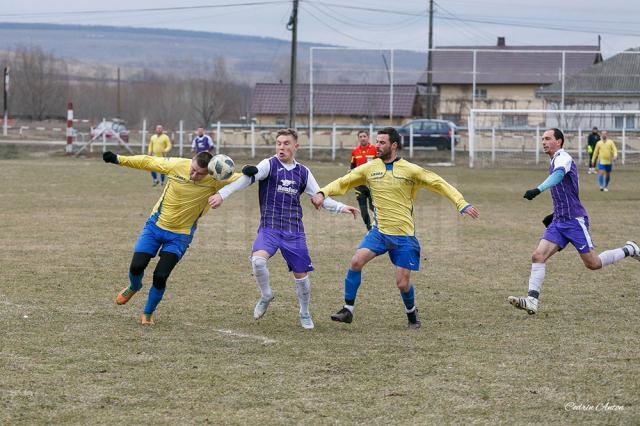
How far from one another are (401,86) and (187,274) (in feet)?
167

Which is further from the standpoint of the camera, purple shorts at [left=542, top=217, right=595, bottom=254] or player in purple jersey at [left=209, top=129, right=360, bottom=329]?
purple shorts at [left=542, top=217, right=595, bottom=254]

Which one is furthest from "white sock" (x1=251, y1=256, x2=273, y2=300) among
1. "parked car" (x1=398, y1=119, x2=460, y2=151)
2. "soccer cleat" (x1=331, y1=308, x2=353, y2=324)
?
"parked car" (x1=398, y1=119, x2=460, y2=151)

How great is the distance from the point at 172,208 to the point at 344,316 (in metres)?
2.05

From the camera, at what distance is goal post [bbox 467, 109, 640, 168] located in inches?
1693

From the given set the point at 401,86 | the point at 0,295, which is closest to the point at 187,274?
the point at 0,295

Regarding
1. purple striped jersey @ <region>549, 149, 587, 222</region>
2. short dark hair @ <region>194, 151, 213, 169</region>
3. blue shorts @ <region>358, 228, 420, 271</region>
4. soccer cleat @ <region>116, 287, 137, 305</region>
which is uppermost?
short dark hair @ <region>194, 151, 213, 169</region>

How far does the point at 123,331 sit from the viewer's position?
32.6 feet

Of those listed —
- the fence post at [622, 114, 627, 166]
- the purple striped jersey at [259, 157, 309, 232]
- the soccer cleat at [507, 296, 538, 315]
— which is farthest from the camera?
the fence post at [622, 114, 627, 166]

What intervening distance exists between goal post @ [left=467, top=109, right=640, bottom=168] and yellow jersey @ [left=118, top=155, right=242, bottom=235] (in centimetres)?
3245

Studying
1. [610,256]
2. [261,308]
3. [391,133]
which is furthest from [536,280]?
[261,308]

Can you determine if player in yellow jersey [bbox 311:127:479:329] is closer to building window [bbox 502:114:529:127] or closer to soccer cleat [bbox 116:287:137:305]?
soccer cleat [bbox 116:287:137:305]

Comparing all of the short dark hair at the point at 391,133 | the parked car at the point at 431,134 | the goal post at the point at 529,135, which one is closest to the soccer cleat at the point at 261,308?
the short dark hair at the point at 391,133

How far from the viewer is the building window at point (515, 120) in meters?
45.2

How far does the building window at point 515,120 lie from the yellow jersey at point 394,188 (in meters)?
35.3
